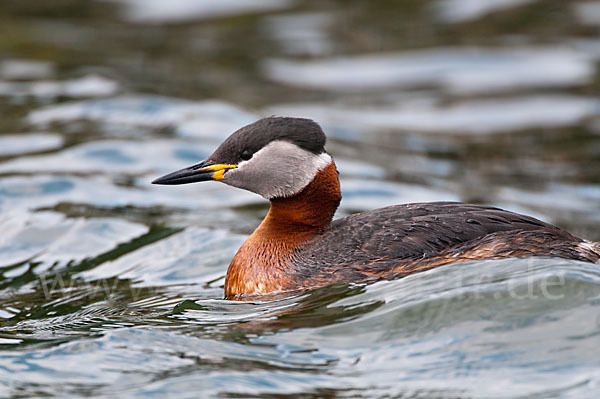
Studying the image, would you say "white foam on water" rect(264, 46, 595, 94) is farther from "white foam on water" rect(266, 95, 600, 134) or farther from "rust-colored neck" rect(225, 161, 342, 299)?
"rust-colored neck" rect(225, 161, 342, 299)

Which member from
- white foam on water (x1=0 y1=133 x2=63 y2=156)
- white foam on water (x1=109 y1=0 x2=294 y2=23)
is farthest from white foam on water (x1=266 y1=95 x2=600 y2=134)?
white foam on water (x1=109 y1=0 x2=294 y2=23)

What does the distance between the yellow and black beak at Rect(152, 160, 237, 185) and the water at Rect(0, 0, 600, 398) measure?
0.98 m

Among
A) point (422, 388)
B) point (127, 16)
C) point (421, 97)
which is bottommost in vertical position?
point (422, 388)

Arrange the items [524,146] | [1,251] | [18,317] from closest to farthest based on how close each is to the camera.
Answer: [18,317] → [1,251] → [524,146]

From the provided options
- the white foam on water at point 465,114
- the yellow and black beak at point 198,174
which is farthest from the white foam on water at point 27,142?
the yellow and black beak at point 198,174

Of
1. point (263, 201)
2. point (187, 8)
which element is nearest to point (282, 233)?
point (263, 201)

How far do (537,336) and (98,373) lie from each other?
2739 millimetres

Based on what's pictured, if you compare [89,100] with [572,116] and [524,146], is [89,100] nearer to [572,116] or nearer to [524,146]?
[524,146]

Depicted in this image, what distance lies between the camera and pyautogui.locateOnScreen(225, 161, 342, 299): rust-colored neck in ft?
23.4

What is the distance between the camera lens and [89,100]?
1479 centimetres

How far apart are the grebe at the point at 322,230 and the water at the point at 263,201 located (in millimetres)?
253

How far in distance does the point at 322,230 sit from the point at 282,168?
61 cm

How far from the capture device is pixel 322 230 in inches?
287

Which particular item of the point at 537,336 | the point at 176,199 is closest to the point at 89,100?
the point at 176,199
